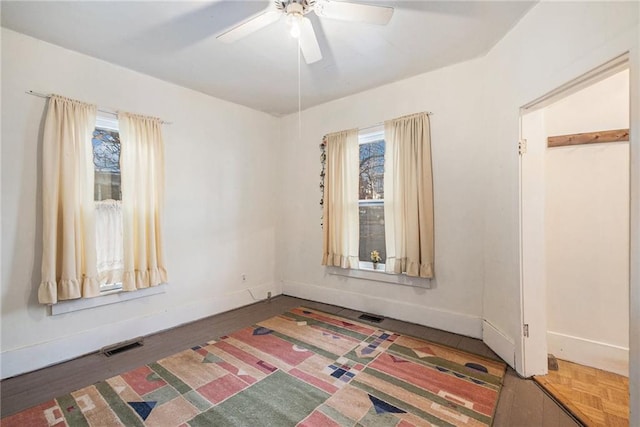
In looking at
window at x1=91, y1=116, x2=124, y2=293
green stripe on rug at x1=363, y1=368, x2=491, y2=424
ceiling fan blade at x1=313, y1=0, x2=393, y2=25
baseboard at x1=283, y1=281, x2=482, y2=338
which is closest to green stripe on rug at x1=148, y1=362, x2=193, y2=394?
window at x1=91, y1=116, x2=124, y2=293

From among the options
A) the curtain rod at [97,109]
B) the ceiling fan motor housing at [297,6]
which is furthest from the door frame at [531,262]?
the curtain rod at [97,109]

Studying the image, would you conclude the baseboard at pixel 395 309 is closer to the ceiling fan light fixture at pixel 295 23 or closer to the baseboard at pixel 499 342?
the baseboard at pixel 499 342

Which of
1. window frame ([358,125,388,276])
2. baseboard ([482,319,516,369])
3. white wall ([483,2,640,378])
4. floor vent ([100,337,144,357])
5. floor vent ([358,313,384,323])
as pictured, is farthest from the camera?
window frame ([358,125,388,276])

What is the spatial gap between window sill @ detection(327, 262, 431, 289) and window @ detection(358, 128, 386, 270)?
9cm

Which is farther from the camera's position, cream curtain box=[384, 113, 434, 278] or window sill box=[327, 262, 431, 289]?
window sill box=[327, 262, 431, 289]

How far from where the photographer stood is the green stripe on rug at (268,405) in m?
1.70

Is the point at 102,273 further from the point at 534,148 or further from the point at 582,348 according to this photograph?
the point at 582,348

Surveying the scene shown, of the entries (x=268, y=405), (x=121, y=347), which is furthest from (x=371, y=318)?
(x=121, y=347)

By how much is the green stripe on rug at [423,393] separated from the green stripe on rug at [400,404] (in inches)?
6.0

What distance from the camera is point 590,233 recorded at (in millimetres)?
2332

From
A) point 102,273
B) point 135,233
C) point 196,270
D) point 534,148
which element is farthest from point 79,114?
point 534,148

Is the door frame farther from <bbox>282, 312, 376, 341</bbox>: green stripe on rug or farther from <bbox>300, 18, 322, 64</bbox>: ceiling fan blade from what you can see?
<bbox>300, 18, 322, 64</bbox>: ceiling fan blade

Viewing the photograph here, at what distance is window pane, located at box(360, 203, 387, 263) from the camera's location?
355cm

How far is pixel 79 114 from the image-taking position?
253 centimetres
